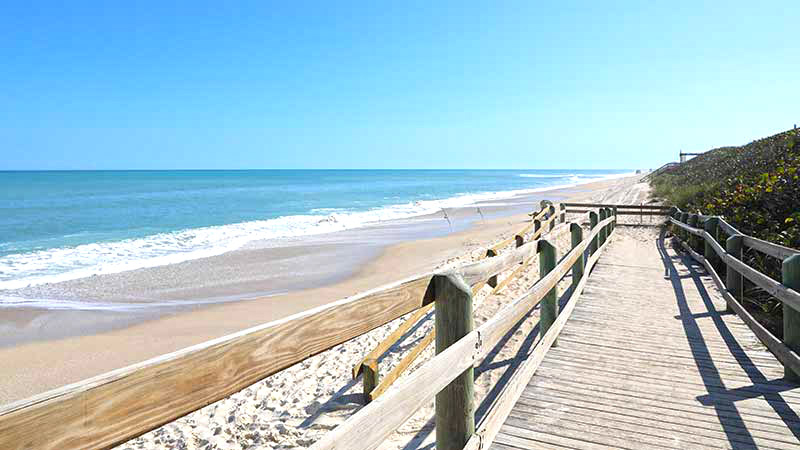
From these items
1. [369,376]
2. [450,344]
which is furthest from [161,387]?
[369,376]

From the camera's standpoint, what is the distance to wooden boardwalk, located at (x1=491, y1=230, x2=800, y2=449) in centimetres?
343

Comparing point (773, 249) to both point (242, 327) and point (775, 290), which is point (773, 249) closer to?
point (775, 290)

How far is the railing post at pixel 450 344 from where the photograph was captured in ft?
7.97

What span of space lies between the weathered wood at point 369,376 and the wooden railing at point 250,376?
2266mm

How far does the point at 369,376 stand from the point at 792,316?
370 centimetres

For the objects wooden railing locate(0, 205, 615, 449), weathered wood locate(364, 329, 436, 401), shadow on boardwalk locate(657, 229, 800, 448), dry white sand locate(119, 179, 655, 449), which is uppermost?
wooden railing locate(0, 205, 615, 449)

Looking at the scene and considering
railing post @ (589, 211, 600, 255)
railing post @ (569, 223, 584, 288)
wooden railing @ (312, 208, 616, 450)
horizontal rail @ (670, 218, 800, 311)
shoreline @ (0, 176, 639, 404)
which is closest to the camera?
wooden railing @ (312, 208, 616, 450)

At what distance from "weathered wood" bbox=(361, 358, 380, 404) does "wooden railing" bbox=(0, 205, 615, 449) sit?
227 cm

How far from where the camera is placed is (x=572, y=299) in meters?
6.21

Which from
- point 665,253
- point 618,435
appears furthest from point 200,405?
point 665,253

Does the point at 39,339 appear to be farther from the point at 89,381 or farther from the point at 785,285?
the point at 785,285

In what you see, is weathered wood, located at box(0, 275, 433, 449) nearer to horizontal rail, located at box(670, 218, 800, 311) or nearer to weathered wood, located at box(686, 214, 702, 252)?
horizontal rail, located at box(670, 218, 800, 311)

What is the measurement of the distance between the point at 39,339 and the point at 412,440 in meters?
8.24

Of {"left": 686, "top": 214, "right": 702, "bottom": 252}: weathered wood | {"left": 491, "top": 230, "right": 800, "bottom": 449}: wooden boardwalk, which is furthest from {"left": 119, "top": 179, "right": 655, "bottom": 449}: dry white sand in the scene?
{"left": 686, "top": 214, "right": 702, "bottom": 252}: weathered wood
